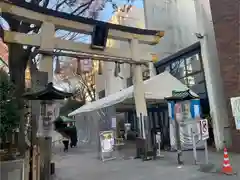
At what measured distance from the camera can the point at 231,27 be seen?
33.3 feet

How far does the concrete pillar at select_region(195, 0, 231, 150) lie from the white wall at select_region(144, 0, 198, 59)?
4992 millimetres

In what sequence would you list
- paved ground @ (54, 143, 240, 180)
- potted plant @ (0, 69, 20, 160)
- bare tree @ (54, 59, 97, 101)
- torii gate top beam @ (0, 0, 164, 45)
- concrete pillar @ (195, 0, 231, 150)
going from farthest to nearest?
bare tree @ (54, 59, 97, 101), concrete pillar @ (195, 0, 231, 150), torii gate top beam @ (0, 0, 164, 45), paved ground @ (54, 143, 240, 180), potted plant @ (0, 69, 20, 160)

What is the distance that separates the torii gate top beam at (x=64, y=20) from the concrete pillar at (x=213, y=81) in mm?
2746

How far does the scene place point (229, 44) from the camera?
1018cm

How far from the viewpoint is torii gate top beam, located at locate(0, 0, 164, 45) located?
7172 millimetres

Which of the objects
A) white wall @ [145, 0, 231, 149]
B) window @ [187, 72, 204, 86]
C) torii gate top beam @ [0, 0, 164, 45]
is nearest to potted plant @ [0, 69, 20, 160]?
torii gate top beam @ [0, 0, 164, 45]

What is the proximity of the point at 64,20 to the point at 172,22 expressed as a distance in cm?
1144

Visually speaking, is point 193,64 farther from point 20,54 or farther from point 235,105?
point 20,54

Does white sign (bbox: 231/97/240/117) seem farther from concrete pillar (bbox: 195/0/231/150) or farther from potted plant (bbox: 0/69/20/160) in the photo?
potted plant (bbox: 0/69/20/160)

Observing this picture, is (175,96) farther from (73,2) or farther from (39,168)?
(73,2)

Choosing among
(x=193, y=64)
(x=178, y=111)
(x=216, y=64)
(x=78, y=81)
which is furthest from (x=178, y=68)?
(x=78, y=81)

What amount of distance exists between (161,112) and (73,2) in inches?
295

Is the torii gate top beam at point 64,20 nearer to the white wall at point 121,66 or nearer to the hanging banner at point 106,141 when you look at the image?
the hanging banner at point 106,141

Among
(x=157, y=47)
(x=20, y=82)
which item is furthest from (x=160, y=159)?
(x=157, y=47)
